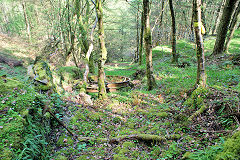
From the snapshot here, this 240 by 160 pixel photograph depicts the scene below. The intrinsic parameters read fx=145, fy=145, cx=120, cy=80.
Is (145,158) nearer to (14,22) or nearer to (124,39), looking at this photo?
(124,39)

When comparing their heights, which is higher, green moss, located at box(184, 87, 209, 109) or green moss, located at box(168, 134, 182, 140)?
green moss, located at box(184, 87, 209, 109)

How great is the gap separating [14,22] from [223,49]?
36.6 meters

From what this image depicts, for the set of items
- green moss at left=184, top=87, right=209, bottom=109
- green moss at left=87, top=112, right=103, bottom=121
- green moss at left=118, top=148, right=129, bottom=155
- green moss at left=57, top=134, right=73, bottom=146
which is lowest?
green moss at left=87, top=112, right=103, bottom=121

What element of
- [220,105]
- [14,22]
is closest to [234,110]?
[220,105]

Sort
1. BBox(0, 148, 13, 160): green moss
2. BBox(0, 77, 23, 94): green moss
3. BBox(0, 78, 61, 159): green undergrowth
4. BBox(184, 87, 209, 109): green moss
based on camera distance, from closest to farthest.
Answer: BBox(0, 148, 13, 160): green moss
BBox(0, 78, 61, 159): green undergrowth
BBox(0, 77, 23, 94): green moss
BBox(184, 87, 209, 109): green moss

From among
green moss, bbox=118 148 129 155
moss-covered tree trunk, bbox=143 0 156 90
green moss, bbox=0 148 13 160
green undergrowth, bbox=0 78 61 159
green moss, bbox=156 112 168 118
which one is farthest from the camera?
moss-covered tree trunk, bbox=143 0 156 90

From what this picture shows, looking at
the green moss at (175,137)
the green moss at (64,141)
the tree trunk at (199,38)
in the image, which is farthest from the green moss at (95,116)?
the tree trunk at (199,38)

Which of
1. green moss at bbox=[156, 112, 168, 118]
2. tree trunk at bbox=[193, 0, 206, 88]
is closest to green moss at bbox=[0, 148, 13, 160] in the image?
green moss at bbox=[156, 112, 168, 118]

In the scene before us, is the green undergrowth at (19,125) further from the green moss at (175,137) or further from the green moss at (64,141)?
the green moss at (175,137)

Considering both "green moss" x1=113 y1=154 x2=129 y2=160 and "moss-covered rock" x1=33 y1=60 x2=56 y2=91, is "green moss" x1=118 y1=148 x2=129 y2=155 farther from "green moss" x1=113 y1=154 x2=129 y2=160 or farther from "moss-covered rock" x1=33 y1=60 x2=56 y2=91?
"moss-covered rock" x1=33 y1=60 x2=56 y2=91

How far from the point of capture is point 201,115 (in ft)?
14.3

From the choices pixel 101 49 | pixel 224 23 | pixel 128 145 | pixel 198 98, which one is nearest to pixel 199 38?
pixel 198 98

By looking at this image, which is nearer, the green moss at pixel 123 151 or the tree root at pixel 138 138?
the green moss at pixel 123 151

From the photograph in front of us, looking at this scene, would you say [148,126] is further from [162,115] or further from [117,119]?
[117,119]
